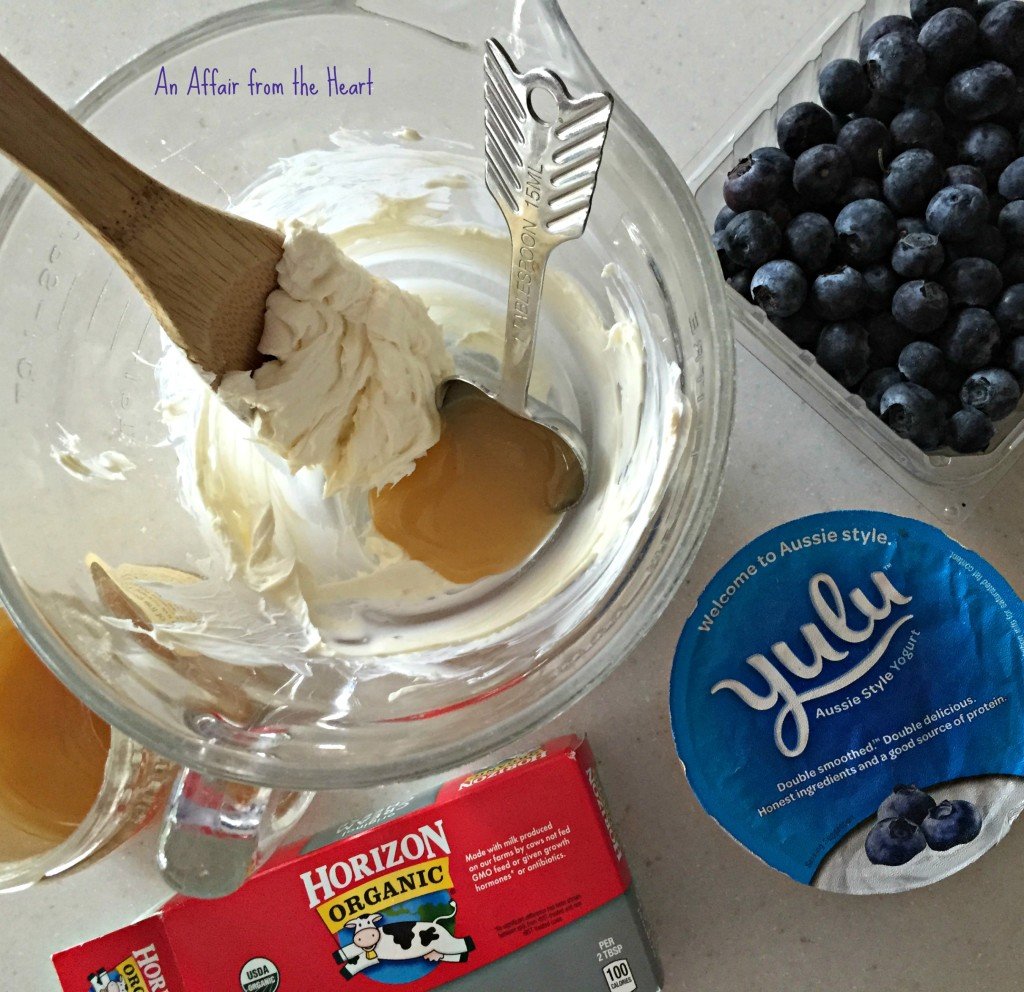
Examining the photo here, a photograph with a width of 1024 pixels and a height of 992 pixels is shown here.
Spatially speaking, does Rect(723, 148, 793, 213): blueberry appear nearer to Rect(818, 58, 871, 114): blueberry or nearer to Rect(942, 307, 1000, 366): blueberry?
Rect(818, 58, 871, 114): blueberry

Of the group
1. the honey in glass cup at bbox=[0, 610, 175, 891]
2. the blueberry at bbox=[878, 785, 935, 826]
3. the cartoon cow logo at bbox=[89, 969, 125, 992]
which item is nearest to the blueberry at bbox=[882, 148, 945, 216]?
the blueberry at bbox=[878, 785, 935, 826]

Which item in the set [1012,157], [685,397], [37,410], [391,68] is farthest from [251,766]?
[1012,157]

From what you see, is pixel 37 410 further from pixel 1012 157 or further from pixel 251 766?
pixel 1012 157

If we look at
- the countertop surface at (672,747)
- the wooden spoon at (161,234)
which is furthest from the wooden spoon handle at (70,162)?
the countertop surface at (672,747)

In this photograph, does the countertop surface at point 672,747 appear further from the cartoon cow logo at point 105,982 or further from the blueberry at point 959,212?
the blueberry at point 959,212

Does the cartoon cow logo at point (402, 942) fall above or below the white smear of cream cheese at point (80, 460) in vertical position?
below

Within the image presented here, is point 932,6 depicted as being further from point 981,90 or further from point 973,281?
point 973,281

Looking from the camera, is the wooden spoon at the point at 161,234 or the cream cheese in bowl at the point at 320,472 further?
the cream cheese in bowl at the point at 320,472

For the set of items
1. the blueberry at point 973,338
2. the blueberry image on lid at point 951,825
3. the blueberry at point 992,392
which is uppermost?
the blueberry at point 973,338

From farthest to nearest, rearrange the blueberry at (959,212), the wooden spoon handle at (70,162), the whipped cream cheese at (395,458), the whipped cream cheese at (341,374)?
the blueberry at (959,212)
the whipped cream cheese at (395,458)
the whipped cream cheese at (341,374)
the wooden spoon handle at (70,162)
